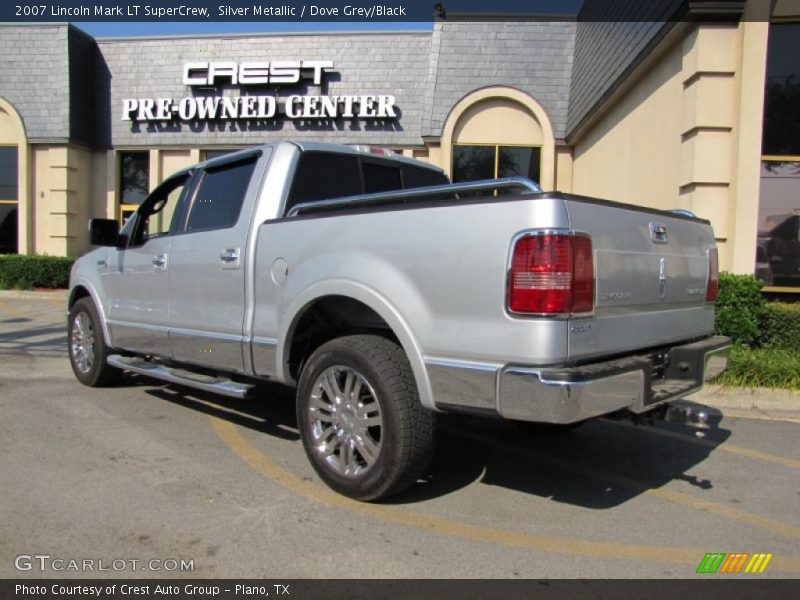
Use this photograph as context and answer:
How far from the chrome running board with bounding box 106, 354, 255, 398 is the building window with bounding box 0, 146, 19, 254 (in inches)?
526

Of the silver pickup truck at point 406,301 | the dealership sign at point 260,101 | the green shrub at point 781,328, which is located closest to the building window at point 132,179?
the dealership sign at point 260,101

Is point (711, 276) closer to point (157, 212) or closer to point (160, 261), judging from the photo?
point (160, 261)

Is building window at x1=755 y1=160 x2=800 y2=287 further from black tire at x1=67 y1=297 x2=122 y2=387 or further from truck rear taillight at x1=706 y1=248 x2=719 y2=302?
black tire at x1=67 y1=297 x2=122 y2=387

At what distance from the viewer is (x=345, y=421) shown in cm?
382

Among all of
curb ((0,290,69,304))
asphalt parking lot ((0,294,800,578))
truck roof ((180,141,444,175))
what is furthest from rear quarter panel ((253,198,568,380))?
curb ((0,290,69,304))

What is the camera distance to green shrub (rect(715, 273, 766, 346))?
707 cm

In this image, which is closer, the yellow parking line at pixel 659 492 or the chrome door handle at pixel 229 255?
the yellow parking line at pixel 659 492

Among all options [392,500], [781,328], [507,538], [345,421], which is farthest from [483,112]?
[507,538]

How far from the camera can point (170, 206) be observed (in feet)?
18.5

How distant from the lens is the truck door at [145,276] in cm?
533

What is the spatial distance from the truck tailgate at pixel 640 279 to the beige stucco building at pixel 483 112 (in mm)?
4317

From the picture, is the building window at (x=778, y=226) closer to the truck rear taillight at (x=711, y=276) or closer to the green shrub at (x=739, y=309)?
the green shrub at (x=739, y=309)

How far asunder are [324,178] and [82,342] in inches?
138

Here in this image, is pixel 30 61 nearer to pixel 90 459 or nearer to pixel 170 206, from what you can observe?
pixel 170 206
